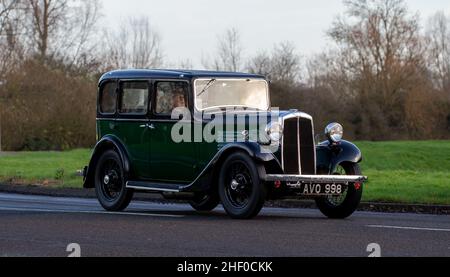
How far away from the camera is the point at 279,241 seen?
457 inches

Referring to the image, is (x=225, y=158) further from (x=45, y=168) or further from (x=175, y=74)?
(x=45, y=168)

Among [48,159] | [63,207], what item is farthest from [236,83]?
[48,159]

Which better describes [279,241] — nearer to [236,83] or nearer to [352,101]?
[236,83]

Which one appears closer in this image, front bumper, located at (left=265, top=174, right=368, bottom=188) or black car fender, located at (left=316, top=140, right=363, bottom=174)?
front bumper, located at (left=265, top=174, right=368, bottom=188)

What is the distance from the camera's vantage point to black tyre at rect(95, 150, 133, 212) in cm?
1647

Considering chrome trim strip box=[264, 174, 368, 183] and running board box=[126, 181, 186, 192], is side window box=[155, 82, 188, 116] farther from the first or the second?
chrome trim strip box=[264, 174, 368, 183]

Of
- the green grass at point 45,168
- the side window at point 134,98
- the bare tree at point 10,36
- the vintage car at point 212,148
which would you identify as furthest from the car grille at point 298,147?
the bare tree at point 10,36

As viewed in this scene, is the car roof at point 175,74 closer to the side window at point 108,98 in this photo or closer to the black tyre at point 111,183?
the side window at point 108,98

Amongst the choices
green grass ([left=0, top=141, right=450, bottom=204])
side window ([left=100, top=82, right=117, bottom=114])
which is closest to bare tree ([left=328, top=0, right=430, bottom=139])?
green grass ([left=0, top=141, right=450, bottom=204])

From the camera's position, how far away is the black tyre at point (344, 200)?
15188mm

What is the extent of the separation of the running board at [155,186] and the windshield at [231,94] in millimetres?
1213

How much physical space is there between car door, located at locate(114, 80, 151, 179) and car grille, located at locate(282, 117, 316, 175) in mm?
2497

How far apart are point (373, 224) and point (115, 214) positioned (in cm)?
408

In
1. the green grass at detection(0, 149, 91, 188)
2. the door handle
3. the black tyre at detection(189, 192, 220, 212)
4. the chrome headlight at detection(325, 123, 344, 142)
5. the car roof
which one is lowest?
the green grass at detection(0, 149, 91, 188)
